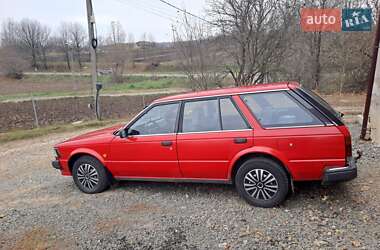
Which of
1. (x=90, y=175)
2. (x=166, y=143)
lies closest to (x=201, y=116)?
(x=166, y=143)

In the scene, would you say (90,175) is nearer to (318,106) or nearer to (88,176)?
(88,176)

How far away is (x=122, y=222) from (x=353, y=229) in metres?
2.70

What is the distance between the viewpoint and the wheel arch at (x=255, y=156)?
12.2 feet

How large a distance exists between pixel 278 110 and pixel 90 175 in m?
3.08

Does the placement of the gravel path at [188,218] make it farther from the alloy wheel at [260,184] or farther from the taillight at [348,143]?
the taillight at [348,143]

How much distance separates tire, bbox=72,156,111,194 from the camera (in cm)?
484

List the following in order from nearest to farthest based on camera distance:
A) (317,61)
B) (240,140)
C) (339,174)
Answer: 1. (339,174)
2. (240,140)
3. (317,61)

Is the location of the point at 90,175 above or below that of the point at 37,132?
above

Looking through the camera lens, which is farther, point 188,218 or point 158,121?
point 158,121

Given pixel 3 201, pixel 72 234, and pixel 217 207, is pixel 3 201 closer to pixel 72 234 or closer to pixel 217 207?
pixel 72 234

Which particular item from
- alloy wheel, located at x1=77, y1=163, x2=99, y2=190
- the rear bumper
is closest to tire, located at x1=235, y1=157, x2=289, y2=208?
the rear bumper

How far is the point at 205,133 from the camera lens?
161 inches

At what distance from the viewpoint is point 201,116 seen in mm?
4223

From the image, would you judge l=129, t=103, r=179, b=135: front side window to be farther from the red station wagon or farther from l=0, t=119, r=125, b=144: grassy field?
l=0, t=119, r=125, b=144: grassy field
